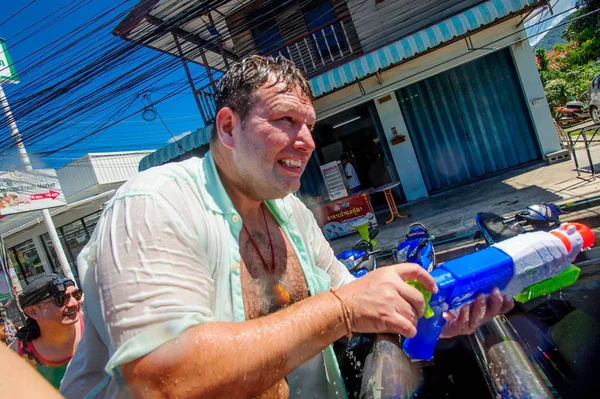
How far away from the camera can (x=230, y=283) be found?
107cm

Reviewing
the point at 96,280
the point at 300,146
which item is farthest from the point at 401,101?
the point at 96,280

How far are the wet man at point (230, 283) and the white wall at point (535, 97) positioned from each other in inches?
330

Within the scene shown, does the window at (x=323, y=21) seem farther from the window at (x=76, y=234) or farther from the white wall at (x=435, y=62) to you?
the window at (x=76, y=234)

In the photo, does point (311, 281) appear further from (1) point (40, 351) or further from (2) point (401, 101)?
(2) point (401, 101)

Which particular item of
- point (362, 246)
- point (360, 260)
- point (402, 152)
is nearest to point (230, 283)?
point (360, 260)

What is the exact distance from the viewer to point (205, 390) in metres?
0.74

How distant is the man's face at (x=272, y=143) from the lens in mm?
1242

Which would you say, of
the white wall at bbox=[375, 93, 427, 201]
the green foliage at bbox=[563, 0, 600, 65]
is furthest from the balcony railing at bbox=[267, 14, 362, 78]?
the green foliage at bbox=[563, 0, 600, 65]

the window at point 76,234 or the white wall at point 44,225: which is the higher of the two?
the white wall at point 44,225

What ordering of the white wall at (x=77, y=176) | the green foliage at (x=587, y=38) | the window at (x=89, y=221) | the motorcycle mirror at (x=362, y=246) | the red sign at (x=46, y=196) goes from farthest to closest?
the green foliage at (x=587, y=38), the window at (x=89, y=221), the white wall at (x=77, y=176), the red sign at (x=46, y=196), the motorcycle mirror at (x=362, y=246)

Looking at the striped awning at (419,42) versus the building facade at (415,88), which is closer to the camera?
the striped awning at (419,42)

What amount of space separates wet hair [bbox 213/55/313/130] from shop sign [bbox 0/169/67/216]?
32.5 feet

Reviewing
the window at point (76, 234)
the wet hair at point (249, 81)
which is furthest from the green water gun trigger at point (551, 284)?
the window at point (76, 234)

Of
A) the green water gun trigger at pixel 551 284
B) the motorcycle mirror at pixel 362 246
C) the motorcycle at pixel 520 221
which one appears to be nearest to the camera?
the green water gun trigger at pixel 551 284
